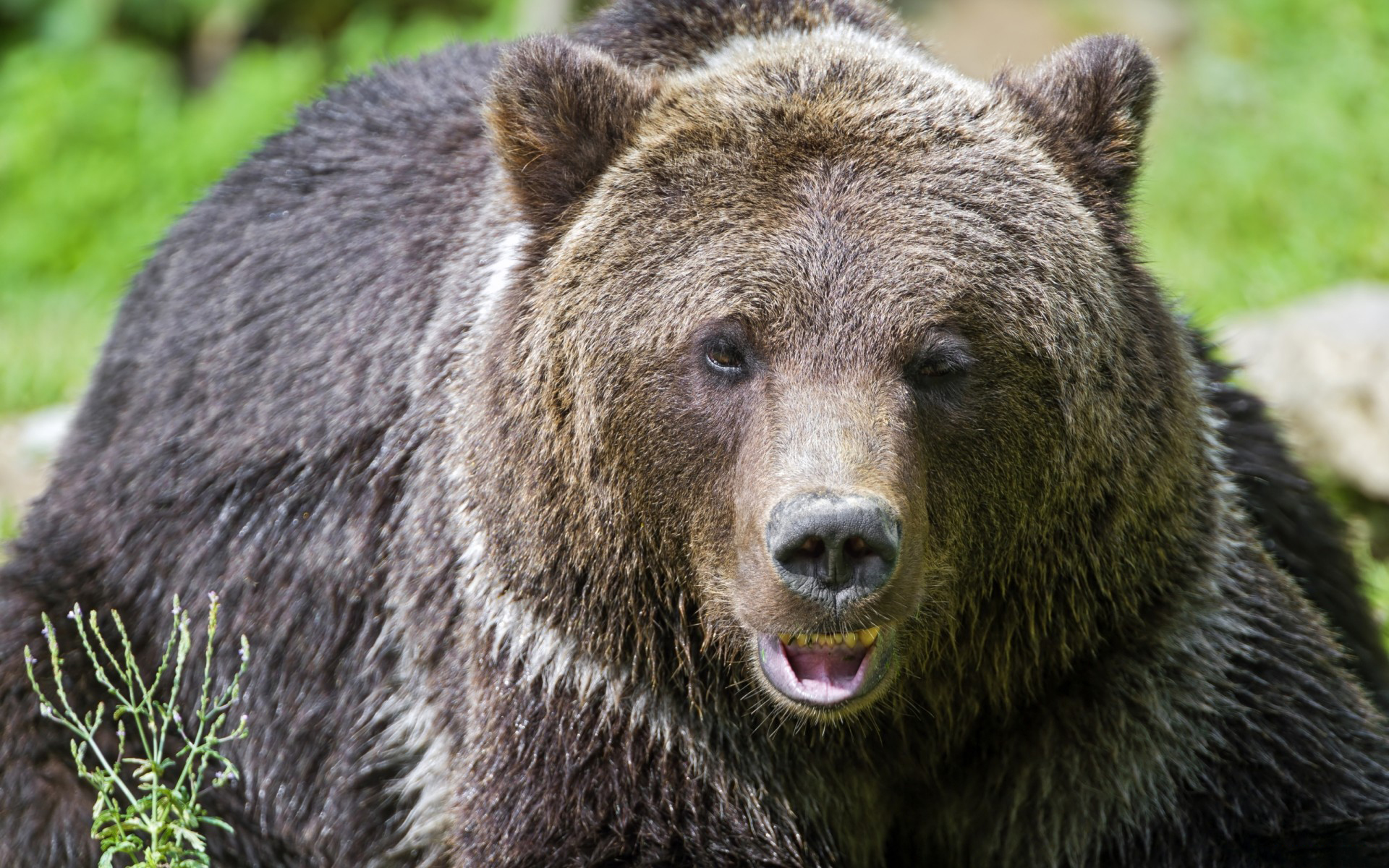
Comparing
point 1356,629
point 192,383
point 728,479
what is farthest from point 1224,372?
point 192,383

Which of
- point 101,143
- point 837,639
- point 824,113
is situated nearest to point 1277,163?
point 824,113

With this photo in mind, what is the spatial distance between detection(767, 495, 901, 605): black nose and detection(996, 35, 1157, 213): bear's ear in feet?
4.38

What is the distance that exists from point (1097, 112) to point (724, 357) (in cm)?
127

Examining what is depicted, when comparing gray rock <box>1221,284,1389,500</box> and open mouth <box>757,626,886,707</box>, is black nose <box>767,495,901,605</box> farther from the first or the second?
gray rock <box>1221,284,1389,500</box>

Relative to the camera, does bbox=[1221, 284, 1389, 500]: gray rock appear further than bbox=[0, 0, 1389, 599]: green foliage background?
No

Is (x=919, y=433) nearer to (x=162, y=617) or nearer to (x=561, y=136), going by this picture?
(x=561, y=136)

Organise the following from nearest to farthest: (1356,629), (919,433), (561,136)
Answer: (919,433)
(561,136)
(1356,629)

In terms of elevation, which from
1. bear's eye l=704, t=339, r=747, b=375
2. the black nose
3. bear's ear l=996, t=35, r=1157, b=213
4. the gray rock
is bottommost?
the gray rock

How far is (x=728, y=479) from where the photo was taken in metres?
4.25

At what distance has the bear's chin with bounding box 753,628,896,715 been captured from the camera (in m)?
4.14

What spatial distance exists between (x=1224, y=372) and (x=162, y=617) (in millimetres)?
3738

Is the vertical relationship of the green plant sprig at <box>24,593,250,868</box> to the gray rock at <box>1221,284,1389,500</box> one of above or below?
below

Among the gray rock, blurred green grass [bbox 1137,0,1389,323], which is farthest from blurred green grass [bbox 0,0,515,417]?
the gray rock

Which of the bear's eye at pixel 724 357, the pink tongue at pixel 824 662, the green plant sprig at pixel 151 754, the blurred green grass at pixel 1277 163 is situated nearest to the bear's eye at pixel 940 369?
the bear's eye at pixel 724 357
